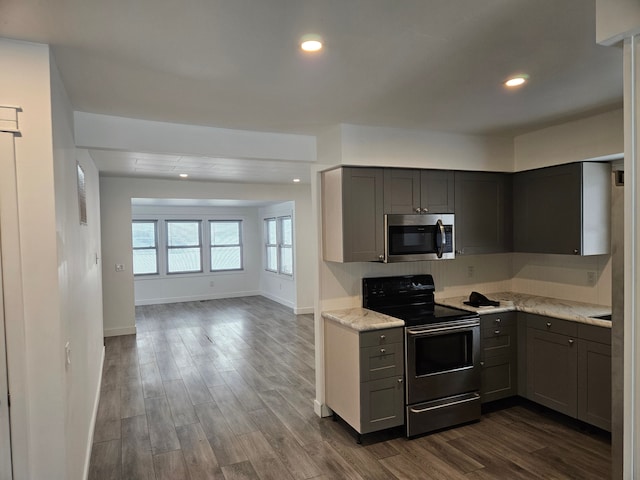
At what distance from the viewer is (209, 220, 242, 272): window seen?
1012 cm

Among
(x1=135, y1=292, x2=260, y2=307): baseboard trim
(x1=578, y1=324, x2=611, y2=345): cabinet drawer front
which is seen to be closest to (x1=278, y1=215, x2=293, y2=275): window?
(x1=135, y1=292, x2=260, y2=307): baseboard trim

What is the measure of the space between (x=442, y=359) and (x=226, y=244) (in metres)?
7.78

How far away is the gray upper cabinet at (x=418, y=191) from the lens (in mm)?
3498

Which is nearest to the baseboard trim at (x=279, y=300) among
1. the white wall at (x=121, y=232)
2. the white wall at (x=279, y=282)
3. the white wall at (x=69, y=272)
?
the white wall at (x=279, y=282)

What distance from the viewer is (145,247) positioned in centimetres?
944

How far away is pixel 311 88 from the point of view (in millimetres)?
2451

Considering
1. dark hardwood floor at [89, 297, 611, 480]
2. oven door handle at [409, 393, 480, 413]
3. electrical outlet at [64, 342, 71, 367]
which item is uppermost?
electrical outlet at [64, 342, 71, 367]

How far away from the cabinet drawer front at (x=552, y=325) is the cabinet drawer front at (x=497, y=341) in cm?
19

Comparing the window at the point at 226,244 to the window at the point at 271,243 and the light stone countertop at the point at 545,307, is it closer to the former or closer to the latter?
the window at the point at 271,243

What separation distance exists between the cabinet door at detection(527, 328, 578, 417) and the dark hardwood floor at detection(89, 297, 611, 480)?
0.65ft

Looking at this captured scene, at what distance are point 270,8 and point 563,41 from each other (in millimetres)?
1387

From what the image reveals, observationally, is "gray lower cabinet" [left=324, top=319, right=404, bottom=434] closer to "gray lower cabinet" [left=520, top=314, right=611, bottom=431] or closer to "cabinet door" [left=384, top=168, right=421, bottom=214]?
"cabinet door" [left=384, top=168, right=421, bottom=214]

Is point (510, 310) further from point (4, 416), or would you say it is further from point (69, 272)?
point (4, 416)

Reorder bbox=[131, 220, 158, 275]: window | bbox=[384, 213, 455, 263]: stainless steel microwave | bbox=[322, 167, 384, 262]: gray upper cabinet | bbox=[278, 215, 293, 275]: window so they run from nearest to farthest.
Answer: bbox=[322, 167, 384, 262]: gray upper cabinet
bbox=[384, 213, 455, 263]: stainless steel microwave
bbox=[278, 215, 293, 275]: window
bbox=[131, 220, 158, 275]: window
